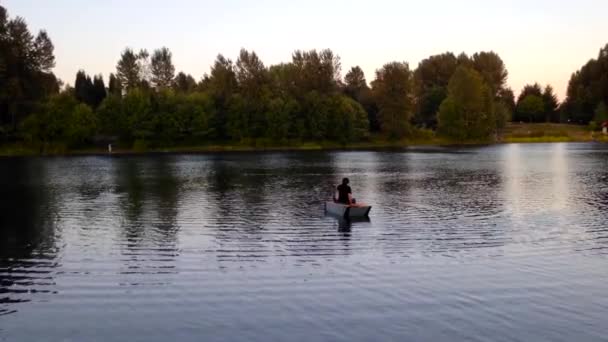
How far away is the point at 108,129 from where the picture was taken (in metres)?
130

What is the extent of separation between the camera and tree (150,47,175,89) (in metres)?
Answer: 149

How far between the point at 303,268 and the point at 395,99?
128783 millimetres

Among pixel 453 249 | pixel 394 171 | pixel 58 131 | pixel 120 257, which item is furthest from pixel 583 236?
pixel 58 131

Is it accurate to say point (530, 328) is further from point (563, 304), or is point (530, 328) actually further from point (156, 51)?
point (156, 51)

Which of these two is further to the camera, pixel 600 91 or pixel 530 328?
pixel 600 91

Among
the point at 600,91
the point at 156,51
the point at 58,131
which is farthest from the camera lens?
the point at 600,91

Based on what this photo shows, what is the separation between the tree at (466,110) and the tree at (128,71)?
3094 inches

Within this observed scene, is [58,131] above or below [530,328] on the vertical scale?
above

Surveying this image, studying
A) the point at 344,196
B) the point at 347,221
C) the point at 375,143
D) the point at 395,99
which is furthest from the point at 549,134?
the point at 347,221

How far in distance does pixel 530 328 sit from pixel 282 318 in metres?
6.44

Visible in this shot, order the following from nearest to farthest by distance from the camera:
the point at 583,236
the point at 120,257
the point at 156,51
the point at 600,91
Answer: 1. the point at 120,257
2. the point at 583,236
3. the point at 156,51
4. the point at 600,91

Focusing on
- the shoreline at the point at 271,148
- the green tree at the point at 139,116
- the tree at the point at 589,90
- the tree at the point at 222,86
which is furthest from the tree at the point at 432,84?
the green tree at the point at 139,116

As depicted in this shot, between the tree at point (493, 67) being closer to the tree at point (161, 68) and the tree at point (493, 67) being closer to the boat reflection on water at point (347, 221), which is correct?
the tree at point (161, 68)

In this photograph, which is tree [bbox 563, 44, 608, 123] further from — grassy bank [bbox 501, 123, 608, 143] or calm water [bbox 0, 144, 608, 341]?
calm water [bbox 0, 144, 608, 341]
